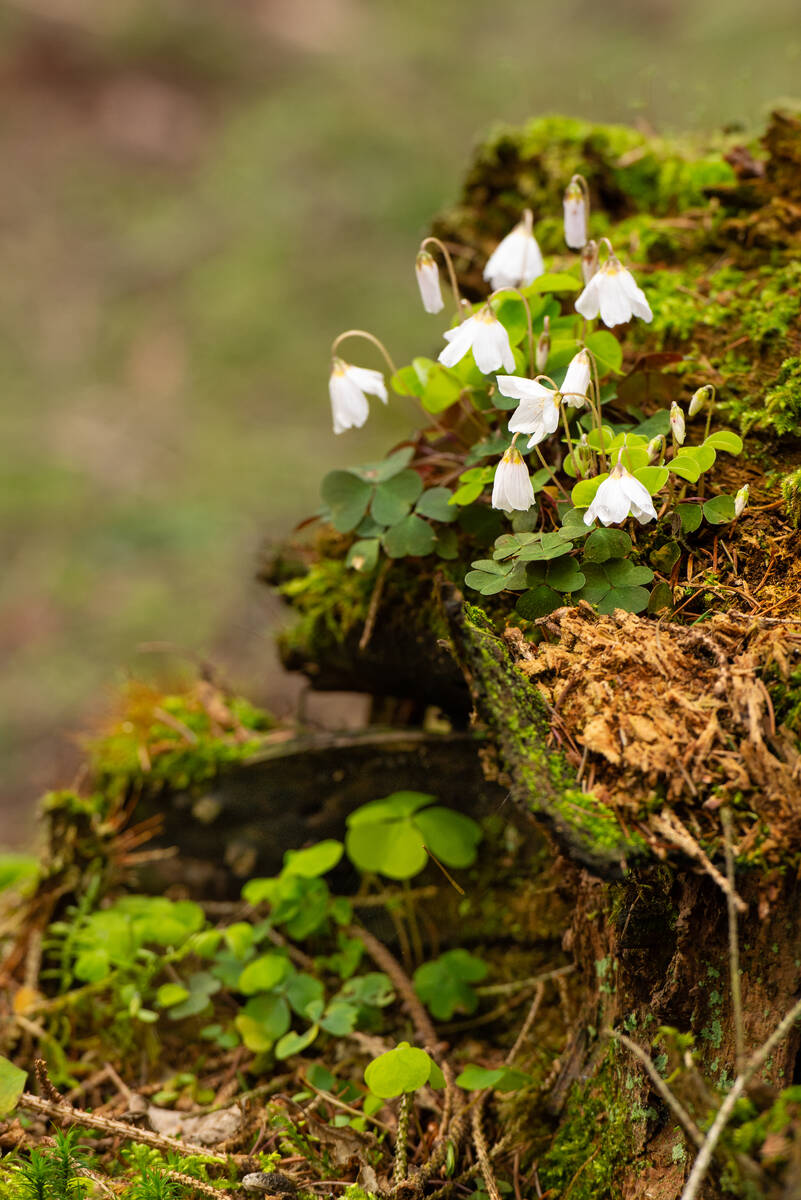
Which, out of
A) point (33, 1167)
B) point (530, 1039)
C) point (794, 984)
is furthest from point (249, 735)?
point (794, 984)

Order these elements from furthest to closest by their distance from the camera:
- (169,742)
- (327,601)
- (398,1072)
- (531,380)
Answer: (169,742) → (327,601) → (531,380) → (398,1072)

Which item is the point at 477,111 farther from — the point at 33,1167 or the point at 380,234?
the point at 33,1167

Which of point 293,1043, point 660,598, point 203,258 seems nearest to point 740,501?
point 660,598

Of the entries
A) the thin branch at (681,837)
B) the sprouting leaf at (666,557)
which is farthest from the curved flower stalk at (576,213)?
the thin branch at (681,837)

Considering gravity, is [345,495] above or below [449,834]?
above

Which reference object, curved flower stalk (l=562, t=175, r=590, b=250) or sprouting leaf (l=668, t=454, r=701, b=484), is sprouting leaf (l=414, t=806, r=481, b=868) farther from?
curved flower stalk (l=562, t=175, r=590, b=250)

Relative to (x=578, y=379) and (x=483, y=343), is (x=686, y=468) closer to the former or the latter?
(x=578, y=379)
